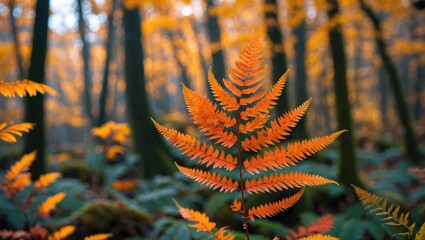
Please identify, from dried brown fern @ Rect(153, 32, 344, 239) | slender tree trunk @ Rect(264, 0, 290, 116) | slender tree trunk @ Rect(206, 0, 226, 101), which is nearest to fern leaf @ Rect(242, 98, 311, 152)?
dried brown fern @ Rect(153, 32, 344, 239)

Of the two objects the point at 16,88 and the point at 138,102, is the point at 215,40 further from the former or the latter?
the point at 16,88

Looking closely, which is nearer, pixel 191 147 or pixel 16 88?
pixel 191 147

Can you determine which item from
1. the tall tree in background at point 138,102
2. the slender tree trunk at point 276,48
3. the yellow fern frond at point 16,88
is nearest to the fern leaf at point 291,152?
the yellow fern frond at point 16,88

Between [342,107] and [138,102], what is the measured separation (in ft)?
14.6

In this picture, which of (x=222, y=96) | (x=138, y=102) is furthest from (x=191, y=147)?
(x=138, y=102)

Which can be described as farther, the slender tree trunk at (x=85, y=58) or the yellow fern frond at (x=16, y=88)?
the slender tree trunk at (x=85, y=58)

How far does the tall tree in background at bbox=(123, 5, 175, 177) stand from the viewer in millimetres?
7215

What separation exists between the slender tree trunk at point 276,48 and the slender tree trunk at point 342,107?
4.92 feet

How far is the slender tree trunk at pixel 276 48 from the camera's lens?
694 cm

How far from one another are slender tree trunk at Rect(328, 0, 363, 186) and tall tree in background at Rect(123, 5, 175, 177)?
376 cm

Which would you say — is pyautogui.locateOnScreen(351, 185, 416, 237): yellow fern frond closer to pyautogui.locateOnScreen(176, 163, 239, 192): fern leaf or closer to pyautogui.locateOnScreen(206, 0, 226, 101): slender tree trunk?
pyautogui.locateOnScreen(176, 163, 239, 192): fern leaf

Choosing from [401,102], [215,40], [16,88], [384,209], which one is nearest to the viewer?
[384,209]

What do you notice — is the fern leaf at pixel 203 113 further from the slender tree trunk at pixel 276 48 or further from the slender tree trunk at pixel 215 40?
the slender tree trunk at pixel 215 40

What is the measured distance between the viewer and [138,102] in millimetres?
7391
